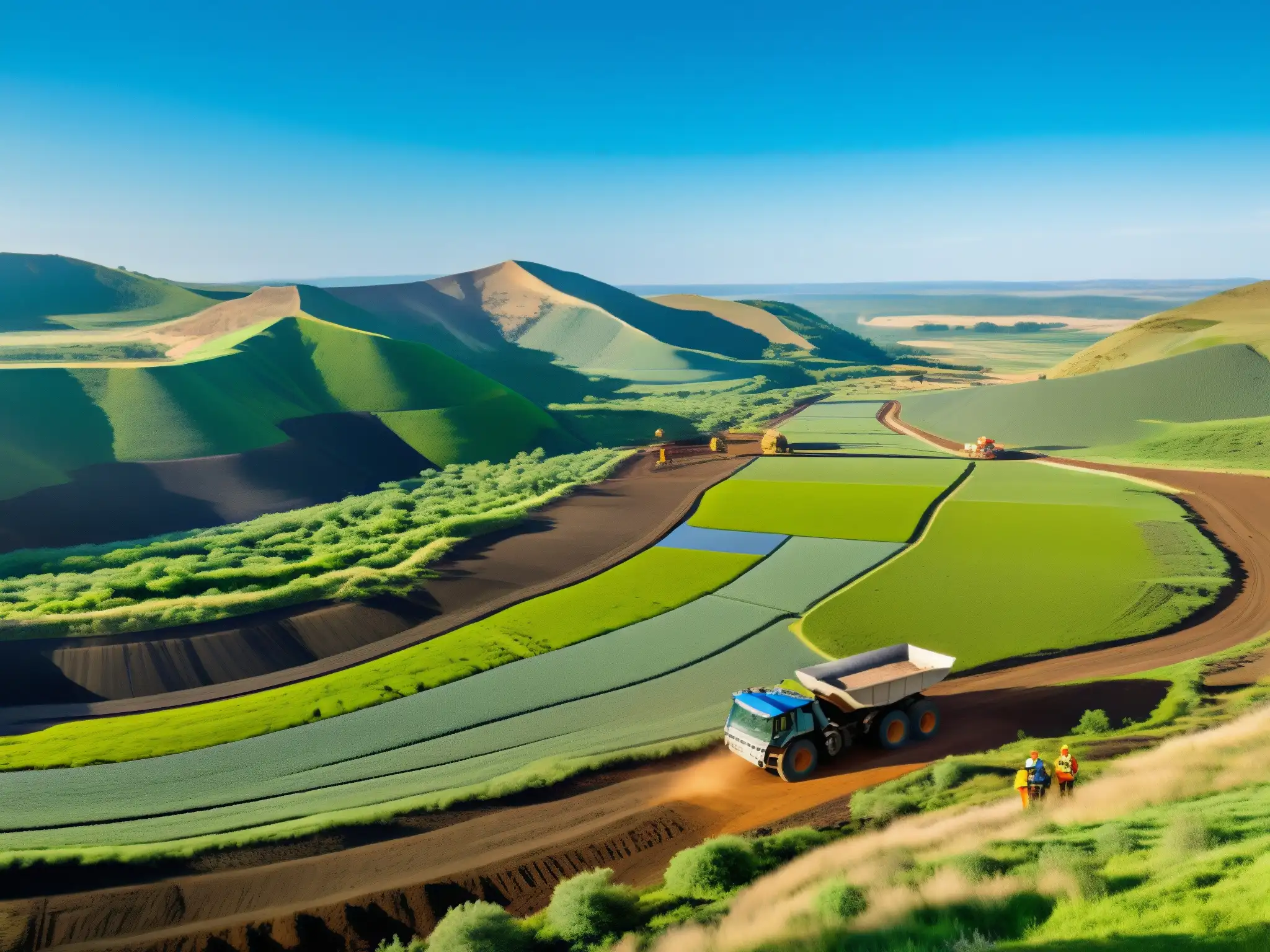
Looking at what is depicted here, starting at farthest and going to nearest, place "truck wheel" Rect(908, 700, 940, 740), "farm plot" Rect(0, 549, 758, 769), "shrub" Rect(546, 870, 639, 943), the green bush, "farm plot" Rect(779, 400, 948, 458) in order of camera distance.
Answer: "farm plot" Rect(779, 400, 948, 458)
the green bush
"farm plot" Rect(0, 549, 758, 769)
"truck wheel" Rect(908, 700, 940, 740)
"shrub" Rect(546, 870, 639, 943)

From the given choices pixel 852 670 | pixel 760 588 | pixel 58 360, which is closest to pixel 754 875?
pixel 852 670

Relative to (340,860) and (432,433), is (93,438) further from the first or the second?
(340,860)

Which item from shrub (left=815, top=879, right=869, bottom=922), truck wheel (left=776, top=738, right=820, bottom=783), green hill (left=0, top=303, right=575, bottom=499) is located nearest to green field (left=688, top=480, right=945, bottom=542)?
truck wheel (left=776, top=738, right=820, bottom=783)

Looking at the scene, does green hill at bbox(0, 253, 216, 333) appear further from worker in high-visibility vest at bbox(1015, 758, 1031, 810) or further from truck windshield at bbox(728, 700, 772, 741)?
worker in high-visibility vest at bbox(1015, 758, 1031, 810)

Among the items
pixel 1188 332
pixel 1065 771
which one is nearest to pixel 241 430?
pixel 1065 771

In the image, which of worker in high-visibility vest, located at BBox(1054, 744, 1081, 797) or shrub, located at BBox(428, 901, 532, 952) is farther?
worker in high-visibility vest, located at BBox(1054, 744, 1081, 797)

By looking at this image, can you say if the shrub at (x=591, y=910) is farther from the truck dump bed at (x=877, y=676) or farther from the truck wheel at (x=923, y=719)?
the truck wheel at (x=923, y=719)

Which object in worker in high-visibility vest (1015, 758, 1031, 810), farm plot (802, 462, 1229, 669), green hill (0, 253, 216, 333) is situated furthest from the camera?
green hill (0, 253, 216, 333)
